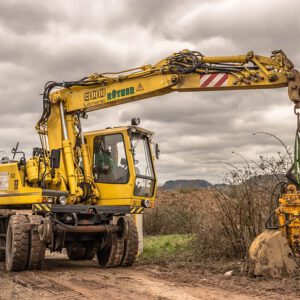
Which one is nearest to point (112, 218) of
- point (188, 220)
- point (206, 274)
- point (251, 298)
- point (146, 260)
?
point (146, 260)

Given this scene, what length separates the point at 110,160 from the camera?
1212cm

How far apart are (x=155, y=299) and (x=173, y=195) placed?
29709 mm

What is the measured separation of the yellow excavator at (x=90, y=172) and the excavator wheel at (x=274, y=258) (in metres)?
2.98

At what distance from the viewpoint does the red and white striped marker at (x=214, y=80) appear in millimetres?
10102

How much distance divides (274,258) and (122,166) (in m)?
4.39

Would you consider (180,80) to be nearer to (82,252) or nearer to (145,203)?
(145,203)

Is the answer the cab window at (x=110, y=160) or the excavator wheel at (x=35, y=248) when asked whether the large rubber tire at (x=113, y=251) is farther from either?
the excavator wheel at (x=35, y=248)

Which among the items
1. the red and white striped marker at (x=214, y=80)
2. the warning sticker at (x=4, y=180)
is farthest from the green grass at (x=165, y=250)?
the red and white striped marker at (x=214, y=80)

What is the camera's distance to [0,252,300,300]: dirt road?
25.1 feet

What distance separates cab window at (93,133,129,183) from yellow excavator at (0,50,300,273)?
0.08 feet

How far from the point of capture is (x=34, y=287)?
8555 mm

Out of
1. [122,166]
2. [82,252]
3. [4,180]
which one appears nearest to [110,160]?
[122,166]

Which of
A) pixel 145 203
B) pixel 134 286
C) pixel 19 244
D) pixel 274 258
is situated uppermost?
pixel 145 203

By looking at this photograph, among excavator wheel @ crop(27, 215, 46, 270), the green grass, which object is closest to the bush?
the green grass
